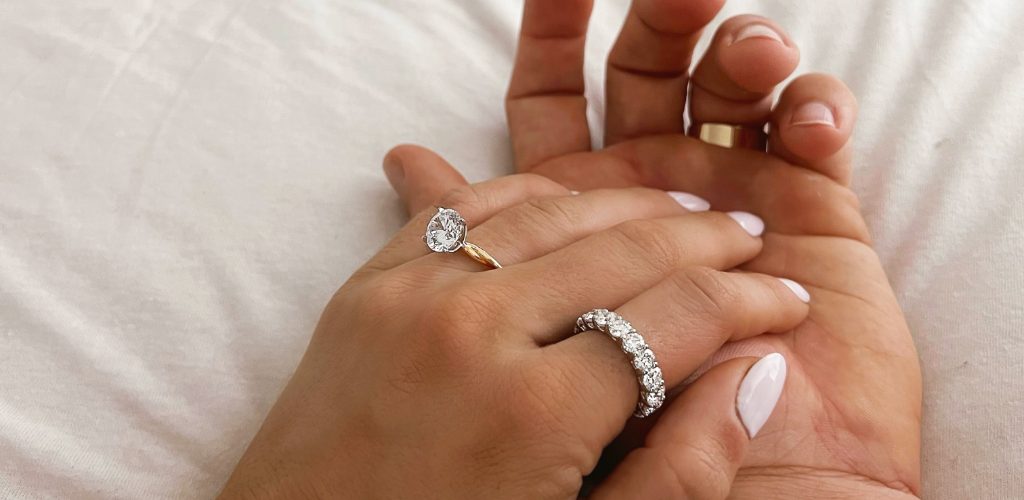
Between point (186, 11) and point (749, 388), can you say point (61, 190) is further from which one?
point (749, 388)

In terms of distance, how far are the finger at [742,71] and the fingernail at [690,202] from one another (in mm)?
107

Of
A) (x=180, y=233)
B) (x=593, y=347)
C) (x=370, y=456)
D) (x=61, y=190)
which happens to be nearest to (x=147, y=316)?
(x=180, y=233)

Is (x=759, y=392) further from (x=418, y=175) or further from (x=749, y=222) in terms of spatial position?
(x=418, y=175)

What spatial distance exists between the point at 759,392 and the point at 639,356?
0.34 feet

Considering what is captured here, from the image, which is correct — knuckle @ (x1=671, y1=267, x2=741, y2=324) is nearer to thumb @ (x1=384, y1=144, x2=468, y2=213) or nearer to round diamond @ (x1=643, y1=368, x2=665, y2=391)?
round diamond @ (x1=643, y1=368, x2=665, y2=391)

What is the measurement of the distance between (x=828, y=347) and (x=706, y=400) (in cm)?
22

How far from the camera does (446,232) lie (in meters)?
0.74

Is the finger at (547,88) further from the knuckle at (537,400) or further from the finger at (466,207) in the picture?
the knuckle at (537,400)

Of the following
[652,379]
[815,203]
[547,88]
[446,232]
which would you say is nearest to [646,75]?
[547,88]

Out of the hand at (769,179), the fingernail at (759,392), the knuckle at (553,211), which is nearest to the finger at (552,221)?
the knuckle at (553,211)

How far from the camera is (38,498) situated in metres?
0.71

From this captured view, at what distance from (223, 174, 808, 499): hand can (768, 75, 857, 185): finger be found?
0.48 feet

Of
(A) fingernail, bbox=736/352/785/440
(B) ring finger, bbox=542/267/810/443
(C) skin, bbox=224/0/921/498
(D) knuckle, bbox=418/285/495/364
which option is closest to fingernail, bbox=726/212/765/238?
(C) skin, bbox=224/0/921/498

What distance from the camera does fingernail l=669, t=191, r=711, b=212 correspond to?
2.84ft
